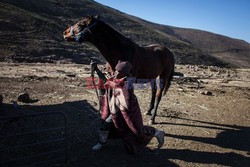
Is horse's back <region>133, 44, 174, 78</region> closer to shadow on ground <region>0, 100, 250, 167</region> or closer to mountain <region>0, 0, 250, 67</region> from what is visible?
shadow on ground <region>0, 100, 250, 167</region>

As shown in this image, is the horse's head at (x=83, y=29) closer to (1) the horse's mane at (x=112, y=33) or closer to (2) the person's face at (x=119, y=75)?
(1) the horse's mane at (x=112, y=33)

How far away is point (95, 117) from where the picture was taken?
6.16 metres

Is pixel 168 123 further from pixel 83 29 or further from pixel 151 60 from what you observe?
pixel 83 29

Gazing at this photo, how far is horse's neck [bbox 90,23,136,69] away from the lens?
4.66m

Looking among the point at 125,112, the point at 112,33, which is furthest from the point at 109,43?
the point at 125,112

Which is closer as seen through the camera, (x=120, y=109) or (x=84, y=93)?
(x=120, y=109)

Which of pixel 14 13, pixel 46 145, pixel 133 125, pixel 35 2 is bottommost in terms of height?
pixel 46 145

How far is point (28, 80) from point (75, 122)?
578 cm

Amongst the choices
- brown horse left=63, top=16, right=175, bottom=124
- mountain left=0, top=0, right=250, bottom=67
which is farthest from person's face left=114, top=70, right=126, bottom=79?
mountain left=0, top=0, right=250, bottom=67

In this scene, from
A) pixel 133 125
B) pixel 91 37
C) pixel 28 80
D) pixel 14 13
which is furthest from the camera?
pixel 14 13

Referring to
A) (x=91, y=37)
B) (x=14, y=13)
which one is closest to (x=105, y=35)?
(x=91, y=37)

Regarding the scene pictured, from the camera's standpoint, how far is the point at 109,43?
4684mm

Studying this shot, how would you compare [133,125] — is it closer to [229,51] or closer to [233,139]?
[233,139]

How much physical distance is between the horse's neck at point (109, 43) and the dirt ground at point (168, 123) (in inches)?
69.5
